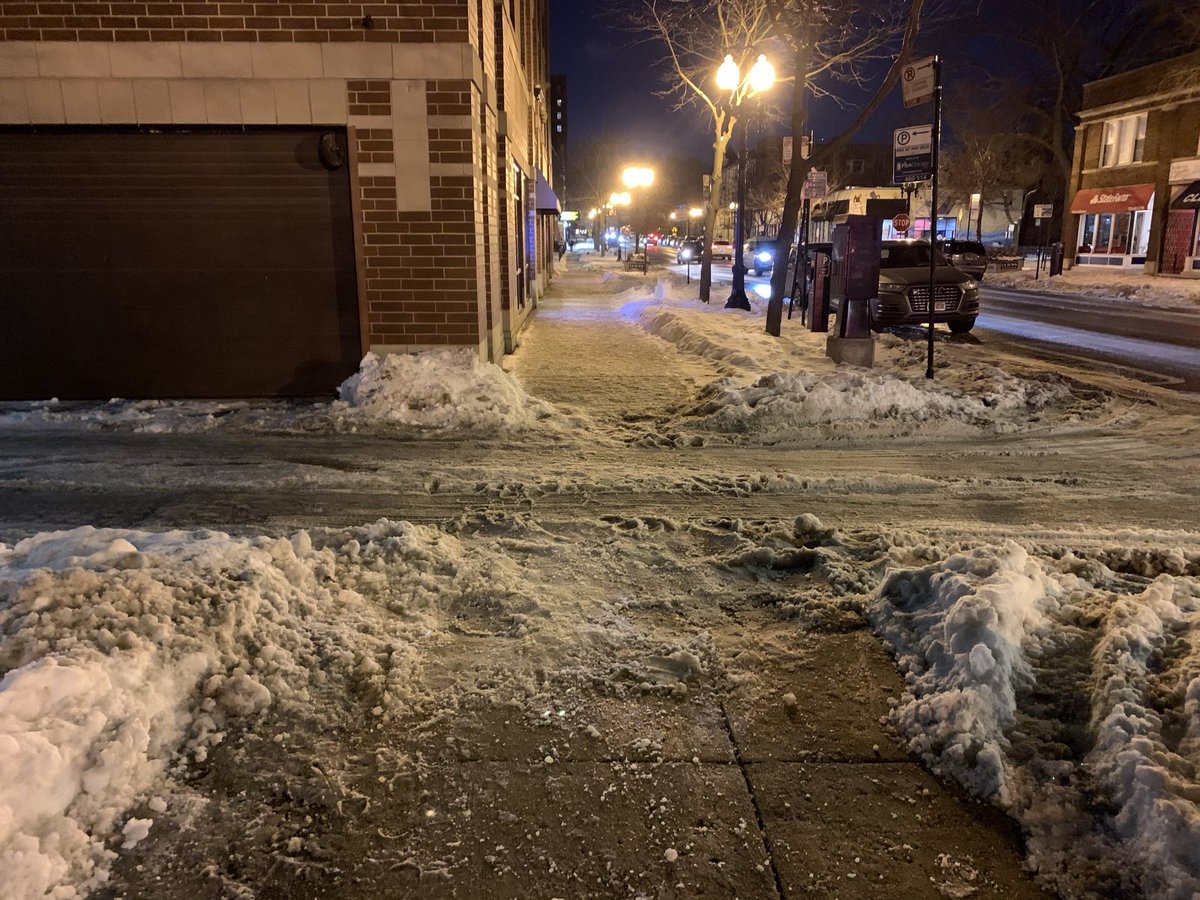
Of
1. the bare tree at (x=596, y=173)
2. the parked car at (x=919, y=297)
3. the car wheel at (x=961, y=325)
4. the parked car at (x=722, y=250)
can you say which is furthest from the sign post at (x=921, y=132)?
the bare tree at (x=596, y=173)

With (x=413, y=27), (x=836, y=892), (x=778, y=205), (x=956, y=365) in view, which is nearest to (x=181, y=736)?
(x=836, y=892)

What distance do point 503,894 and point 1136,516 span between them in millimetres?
5383

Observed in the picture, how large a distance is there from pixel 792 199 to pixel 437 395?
11410mm

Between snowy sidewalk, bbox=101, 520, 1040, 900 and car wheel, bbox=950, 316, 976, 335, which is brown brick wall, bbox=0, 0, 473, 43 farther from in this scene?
car wheel, bbox=950, 316, 976, 335

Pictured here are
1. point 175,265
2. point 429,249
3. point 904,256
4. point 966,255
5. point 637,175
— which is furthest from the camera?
point 637,175

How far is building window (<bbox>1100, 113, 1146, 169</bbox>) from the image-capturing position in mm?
35625

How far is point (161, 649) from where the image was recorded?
3518 mm

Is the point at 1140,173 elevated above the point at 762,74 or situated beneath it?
situated beneath

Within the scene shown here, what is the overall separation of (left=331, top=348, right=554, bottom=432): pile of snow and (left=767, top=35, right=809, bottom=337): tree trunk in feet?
25.8

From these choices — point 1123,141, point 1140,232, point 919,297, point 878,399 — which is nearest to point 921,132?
point 878,399

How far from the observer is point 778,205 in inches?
2724

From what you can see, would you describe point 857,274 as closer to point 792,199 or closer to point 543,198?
point 792,199

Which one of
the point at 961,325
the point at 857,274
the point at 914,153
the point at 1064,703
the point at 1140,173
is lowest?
the point at 1064,703

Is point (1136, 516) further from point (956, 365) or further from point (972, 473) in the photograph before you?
point (956, 365)
